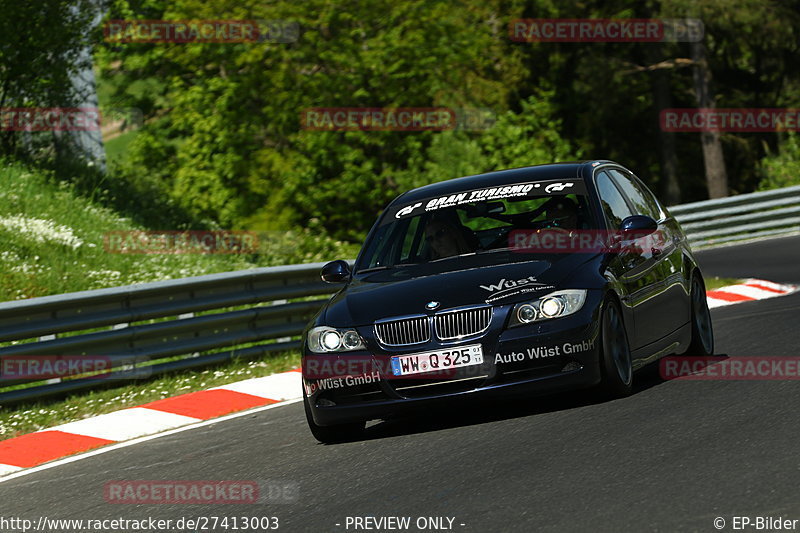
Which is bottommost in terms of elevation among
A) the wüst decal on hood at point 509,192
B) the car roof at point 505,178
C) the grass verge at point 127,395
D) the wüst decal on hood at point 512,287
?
the grass verge at point 127,395

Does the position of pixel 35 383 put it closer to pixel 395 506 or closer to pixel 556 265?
pixel 556 265

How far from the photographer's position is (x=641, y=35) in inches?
1730

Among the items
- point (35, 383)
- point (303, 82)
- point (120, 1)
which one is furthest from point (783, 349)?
point (303, 82)

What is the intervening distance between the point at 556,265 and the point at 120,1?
15.2 metres

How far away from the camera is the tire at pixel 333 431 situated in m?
8.35

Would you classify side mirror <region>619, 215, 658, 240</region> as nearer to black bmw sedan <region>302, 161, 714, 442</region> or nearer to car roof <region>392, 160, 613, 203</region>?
black bmw sedan <region>302, 161, 714, 442</region>

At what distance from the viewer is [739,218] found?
989 inches

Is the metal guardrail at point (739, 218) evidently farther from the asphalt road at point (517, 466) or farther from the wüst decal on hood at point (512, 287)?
the wüst decal on hood at point (512, 287)

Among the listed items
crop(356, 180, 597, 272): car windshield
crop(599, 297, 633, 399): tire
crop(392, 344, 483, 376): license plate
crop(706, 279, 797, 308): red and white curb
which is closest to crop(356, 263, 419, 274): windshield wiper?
crop(356, 180, 597, 272): car windshield

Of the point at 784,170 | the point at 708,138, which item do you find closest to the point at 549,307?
the point at 784,170

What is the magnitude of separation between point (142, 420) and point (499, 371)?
12.3 ft

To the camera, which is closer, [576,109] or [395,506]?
[395,506]

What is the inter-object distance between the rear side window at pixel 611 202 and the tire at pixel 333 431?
2.18 meters

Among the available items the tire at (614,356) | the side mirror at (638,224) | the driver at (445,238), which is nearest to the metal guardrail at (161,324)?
the driver at (445,238)
